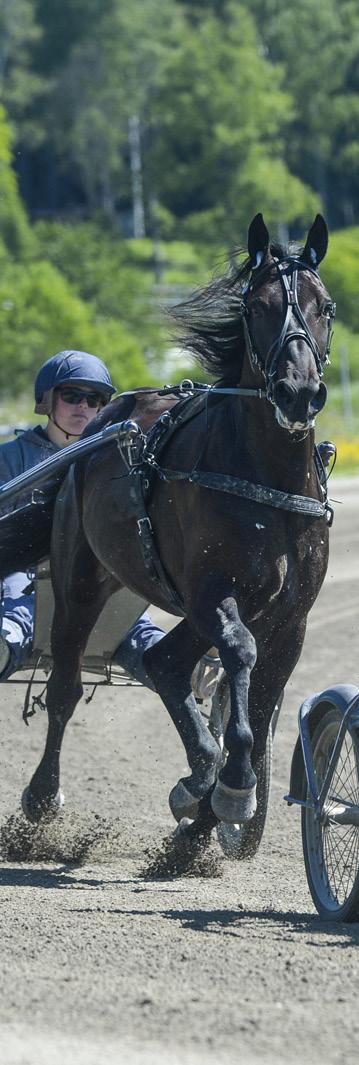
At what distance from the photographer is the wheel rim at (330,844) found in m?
4.49

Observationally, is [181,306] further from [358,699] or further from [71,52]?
[71,52]

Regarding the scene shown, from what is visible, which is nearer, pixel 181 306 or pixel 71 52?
pixel 181 306

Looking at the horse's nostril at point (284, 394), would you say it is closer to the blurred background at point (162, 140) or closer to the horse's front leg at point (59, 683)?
the horse's front leg at point (59, 683)

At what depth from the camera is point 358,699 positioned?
4410 millimetres

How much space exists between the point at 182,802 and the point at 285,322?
Answer: 1.44m

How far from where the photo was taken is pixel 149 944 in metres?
3.99

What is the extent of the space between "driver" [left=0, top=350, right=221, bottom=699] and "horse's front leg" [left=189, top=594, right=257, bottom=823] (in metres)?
1.43

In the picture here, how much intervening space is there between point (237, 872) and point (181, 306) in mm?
1713

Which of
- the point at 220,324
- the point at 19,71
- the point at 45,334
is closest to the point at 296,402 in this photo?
the point at 220,324

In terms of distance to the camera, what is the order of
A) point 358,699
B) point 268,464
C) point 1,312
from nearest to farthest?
point 358,699
point 268,464
point 1,312

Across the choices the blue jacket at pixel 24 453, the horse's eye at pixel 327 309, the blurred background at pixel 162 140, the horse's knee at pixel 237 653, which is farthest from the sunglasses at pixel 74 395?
the blurred background at pixel 162 140

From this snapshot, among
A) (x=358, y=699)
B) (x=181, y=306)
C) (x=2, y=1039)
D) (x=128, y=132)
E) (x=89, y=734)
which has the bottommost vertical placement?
(x=89, y=734)

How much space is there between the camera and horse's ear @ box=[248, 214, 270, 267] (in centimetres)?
481

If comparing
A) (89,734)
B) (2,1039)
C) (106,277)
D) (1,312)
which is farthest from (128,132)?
(2,1039)
